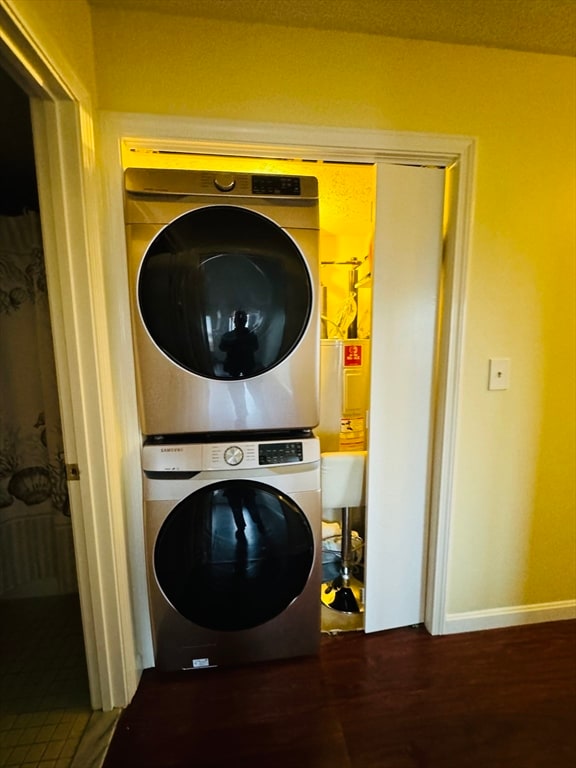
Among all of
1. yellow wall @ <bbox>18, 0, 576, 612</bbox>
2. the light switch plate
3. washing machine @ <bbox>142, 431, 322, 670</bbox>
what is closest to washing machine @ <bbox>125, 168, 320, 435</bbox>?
washing machine @ <bbox>142, 431, 322, 670</bbox>

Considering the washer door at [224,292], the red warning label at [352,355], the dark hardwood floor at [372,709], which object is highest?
the washer door at [224,292]

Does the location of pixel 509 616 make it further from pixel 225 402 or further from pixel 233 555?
pixel 225 402

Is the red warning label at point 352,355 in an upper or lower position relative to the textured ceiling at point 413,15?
lower

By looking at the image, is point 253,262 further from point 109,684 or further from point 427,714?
point 427,714

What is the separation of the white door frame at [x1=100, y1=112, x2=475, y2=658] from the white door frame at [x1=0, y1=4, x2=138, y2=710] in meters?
0.07

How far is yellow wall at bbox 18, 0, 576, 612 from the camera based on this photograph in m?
1.16

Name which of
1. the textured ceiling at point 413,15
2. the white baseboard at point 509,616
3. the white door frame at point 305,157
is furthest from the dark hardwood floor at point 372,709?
the textured ceiling at point 413,15

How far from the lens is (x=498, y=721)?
1236 mm

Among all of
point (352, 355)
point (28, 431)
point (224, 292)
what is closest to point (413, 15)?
point (224, 292)

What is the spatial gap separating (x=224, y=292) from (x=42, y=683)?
5.38 ft

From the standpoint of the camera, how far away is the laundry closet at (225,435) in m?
1.21

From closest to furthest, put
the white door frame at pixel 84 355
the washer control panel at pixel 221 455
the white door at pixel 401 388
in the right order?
the white door frame at pixel 84 355 < the washer control panel at pixel 221 455 < the white door at pixel 401 388

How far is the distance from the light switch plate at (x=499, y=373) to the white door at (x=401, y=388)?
0.24 metres

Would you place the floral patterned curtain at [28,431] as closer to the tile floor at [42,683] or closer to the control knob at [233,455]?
the tile floor at [42,683]
